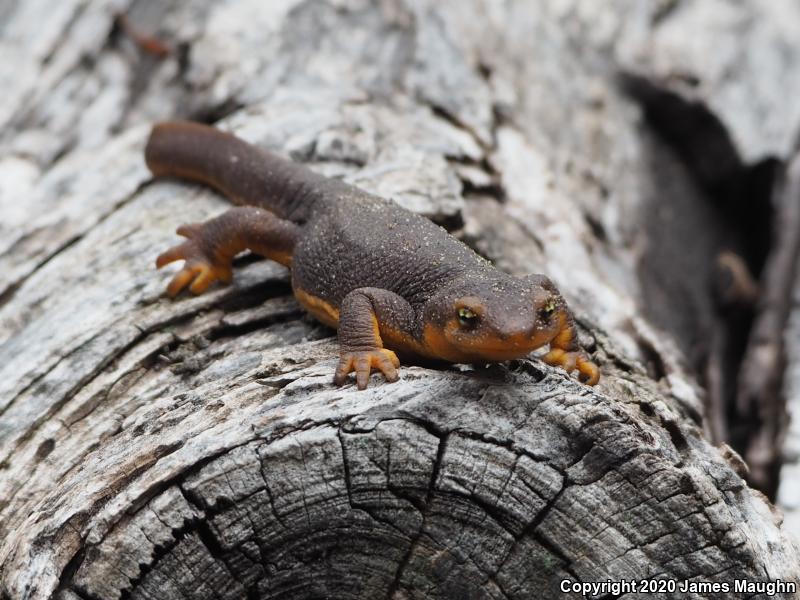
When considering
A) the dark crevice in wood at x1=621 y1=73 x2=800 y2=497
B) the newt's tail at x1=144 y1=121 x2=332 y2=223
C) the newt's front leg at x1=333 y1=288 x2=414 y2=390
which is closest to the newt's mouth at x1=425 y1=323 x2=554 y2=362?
the newt's front leg at x1=333 y1=288 x2=414 y2=390

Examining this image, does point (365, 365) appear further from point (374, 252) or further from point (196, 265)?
point (196, 265)

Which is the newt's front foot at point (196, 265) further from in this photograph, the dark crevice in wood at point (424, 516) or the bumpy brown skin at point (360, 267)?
the dark crevice in wood at point (424, 516)

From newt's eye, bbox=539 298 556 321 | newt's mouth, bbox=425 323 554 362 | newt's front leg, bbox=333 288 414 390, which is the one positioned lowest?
newt's front leg, bbox=333 288 414 390

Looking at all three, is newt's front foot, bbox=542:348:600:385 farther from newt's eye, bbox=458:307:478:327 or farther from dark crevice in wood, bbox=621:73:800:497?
dark crevice in wood, bbox=621:73:800:497

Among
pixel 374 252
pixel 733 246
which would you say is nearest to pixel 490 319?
pixel 374 252

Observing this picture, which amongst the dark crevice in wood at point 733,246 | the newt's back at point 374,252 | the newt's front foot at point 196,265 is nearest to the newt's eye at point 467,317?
the newt's back at point 374,252

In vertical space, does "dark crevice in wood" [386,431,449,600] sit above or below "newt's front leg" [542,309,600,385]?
below
